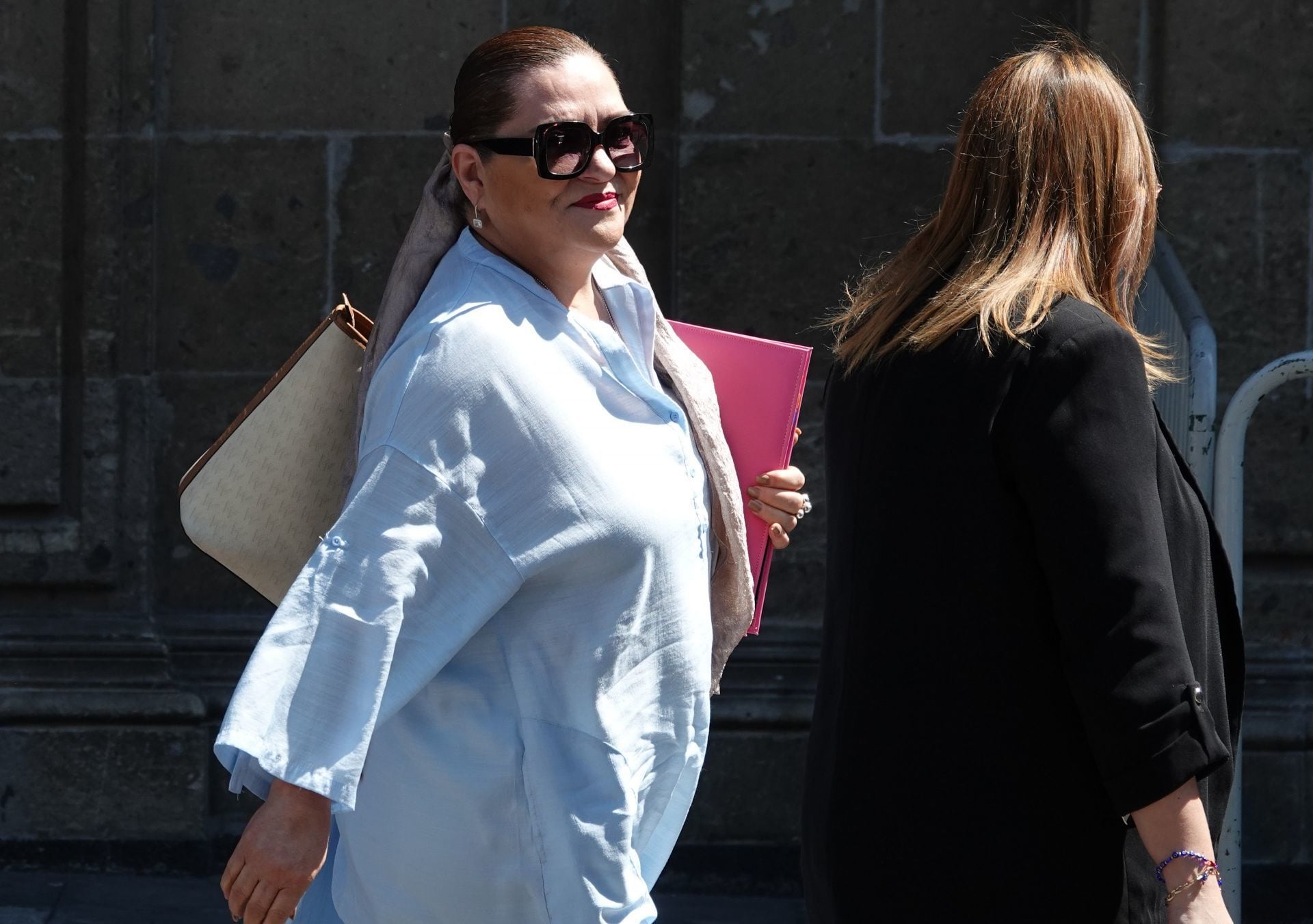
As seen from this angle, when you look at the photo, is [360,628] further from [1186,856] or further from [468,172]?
[1186,856]

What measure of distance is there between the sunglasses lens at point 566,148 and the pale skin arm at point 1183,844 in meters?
1.06

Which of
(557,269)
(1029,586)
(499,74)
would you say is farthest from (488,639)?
(499,74)

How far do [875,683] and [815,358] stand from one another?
286 centimetres

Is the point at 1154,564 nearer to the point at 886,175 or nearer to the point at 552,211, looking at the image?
the point at 552,211

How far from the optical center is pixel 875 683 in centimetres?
186

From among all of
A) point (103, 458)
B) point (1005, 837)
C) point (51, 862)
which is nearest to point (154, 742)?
point (51, 862)

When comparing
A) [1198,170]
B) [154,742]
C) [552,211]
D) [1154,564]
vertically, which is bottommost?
[154,742]

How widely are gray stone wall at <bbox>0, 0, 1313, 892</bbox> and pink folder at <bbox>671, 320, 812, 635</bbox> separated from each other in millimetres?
2098

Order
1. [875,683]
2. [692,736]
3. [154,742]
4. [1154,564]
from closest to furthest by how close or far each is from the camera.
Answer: [1154,564] < [875,683] < [692,736] < [154,742]

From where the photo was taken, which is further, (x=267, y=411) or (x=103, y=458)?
(x=103, y=458)

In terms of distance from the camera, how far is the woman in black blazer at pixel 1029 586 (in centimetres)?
170

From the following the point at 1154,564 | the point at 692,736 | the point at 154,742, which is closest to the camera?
the point at 1154,564

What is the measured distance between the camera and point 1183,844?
1.70 metres

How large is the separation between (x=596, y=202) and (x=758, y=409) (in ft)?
1.56
